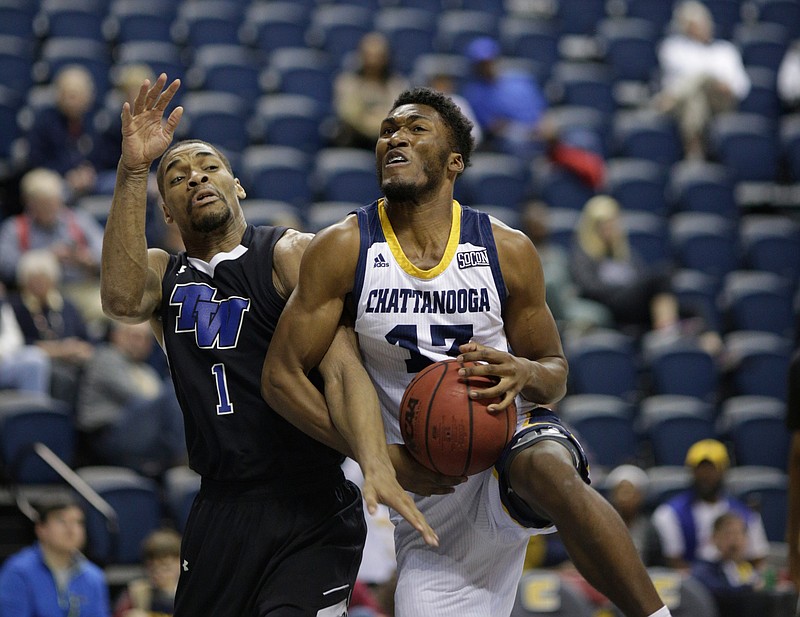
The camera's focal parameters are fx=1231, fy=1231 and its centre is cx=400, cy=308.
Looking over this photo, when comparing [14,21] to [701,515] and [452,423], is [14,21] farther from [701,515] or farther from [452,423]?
[452,423]

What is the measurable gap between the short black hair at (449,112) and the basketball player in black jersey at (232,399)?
590 millimetres

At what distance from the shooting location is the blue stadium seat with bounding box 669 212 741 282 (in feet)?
35.2

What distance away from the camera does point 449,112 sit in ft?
13.0

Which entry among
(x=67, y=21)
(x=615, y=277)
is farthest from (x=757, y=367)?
(x=67, y=21)

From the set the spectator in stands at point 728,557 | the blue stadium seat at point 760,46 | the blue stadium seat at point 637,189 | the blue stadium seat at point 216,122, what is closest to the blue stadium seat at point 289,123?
the blue stadium seat at point 216,122

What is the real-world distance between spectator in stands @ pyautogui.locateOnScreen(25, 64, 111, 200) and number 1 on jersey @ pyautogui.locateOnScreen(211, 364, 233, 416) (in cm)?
571

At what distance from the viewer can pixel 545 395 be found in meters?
3.79

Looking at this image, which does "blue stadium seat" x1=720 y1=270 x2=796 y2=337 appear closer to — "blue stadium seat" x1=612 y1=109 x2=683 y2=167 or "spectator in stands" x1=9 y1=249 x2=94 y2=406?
"blue stadium seat" x1=612 y1=109 x2=683 y2=167

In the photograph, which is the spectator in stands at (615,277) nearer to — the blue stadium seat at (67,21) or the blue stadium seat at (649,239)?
the blue stadium seat at (649,239)

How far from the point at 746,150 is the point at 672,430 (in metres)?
4.14

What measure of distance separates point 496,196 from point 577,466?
7019 millimetres

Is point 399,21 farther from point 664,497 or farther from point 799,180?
point 664,497

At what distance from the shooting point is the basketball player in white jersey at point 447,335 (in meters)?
3.61

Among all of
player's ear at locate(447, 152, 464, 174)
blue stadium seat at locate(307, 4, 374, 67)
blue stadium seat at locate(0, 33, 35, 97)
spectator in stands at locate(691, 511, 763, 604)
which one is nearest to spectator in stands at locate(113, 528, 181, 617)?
player's ear at locate(447, 152, 464, 174)
